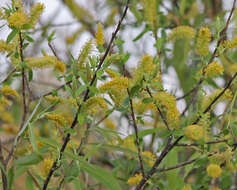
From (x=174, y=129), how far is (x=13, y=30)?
12.5 inches

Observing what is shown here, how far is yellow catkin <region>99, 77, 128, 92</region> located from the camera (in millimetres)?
528

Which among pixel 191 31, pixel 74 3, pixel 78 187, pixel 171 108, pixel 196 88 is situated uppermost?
pixel 74 3

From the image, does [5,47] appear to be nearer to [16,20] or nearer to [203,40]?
[16,20]

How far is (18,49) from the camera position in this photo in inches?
26.2

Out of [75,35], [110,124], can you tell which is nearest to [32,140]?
[110,124]

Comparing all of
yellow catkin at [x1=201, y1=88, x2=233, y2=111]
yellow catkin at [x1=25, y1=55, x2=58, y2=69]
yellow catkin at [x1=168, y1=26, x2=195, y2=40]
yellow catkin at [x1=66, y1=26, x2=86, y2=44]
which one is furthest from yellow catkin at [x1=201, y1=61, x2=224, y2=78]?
yellow catkin at [x1=66, y1=26, x2=86, y2=44]

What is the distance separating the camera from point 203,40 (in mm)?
642

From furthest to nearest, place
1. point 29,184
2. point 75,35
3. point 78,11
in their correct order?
point 75,35
point 78,11
point 29,184

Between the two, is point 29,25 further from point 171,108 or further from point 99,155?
point 99,155

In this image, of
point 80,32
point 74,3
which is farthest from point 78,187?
point 80,32

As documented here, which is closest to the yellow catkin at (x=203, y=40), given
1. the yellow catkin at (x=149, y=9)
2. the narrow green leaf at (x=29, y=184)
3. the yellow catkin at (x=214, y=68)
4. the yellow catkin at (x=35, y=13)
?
the yellow catkin at (x=214, y=68)

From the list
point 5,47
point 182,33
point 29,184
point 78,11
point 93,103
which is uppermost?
point 78,11

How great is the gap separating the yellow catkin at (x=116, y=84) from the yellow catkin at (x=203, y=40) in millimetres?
187

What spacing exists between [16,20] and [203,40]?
1.07 ft
